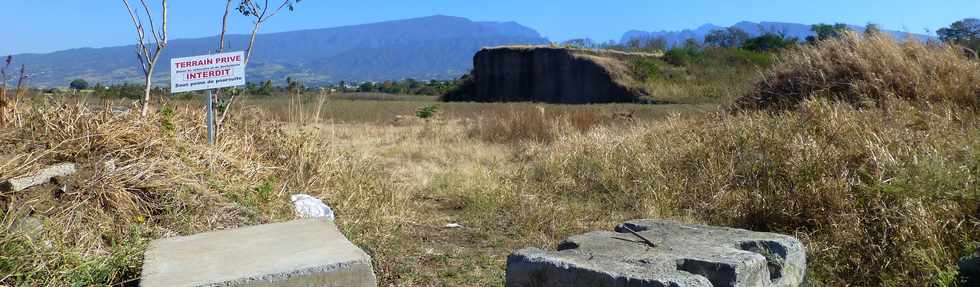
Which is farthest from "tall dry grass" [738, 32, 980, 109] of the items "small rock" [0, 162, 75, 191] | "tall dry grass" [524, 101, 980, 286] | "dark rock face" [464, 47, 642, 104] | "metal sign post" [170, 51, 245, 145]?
"dark rock face" [464, 47, 642, 104]

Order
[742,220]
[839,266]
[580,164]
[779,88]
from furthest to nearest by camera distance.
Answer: [779,88] → [580,164] → [742,220] → [839,266]

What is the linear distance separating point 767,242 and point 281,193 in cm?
388

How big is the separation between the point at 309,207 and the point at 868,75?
692 centimetres

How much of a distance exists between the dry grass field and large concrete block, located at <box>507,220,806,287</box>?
695mm

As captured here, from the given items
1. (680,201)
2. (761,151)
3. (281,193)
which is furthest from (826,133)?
(281,193)

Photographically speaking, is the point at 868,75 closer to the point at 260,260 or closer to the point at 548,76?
the point at 260,260

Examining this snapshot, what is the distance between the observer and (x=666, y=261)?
363 centimetres

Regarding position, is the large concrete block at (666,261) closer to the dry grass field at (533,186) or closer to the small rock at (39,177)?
the dry grass field at (533,186)

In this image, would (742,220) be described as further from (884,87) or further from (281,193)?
(884,87)

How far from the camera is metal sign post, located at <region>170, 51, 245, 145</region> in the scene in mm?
6520

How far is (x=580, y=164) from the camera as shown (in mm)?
9102

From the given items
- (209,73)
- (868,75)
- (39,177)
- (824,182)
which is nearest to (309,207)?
(209,73)

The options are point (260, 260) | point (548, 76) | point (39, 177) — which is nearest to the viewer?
point (260, 260)

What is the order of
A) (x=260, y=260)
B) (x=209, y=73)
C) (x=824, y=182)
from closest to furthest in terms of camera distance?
(x=260, y=260), (x=824, y=182), (x=209, y=73)
